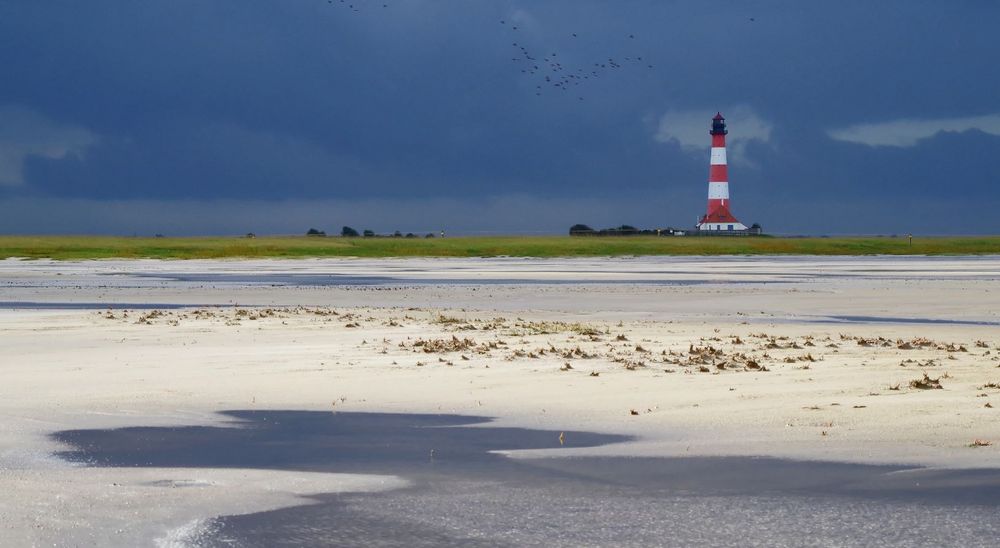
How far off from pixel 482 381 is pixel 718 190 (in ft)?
439

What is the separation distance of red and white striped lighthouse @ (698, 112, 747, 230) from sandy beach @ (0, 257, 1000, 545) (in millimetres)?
109149

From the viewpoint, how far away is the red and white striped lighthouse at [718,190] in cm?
14488

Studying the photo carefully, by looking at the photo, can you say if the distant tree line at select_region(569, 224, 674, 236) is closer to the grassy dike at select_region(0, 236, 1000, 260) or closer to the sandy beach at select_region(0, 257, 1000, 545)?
the grassy dike at select_region(0, 236, 1000, 260)

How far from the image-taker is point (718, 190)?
148625 millimetres

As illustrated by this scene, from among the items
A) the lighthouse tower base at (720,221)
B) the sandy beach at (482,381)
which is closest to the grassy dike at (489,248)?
the lighthouse tower base at (720,221)

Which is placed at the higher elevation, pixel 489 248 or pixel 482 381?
pixel 489 248

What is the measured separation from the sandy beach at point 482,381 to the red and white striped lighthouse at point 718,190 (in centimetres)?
10915

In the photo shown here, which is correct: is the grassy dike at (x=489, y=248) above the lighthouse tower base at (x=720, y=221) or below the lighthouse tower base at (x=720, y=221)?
below

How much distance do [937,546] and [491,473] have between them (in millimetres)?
4109

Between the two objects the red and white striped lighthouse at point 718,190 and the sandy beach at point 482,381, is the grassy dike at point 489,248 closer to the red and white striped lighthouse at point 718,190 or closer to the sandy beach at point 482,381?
the red and white striped lighthouse at point 718,190

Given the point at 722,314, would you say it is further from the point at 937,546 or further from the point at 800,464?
the point at 937,546

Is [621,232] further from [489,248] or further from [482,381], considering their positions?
[482,381]

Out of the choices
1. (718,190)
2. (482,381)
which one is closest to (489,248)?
(718,190)

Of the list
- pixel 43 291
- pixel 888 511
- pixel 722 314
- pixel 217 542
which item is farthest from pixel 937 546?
pixel 43 291
